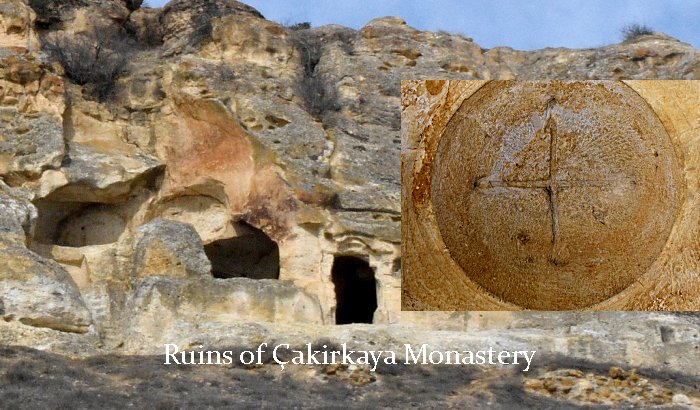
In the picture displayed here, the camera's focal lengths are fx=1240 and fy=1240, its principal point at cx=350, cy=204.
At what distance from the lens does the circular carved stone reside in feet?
33.6

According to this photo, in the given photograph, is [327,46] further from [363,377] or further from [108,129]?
[363,377]

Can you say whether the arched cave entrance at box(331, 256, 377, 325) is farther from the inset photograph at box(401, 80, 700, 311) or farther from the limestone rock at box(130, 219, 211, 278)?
the inset photograph at box(401, 80, 700, 311)

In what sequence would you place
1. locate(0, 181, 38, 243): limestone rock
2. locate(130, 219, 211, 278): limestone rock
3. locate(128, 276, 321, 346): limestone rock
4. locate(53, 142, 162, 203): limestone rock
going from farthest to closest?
locate(53, 142, 162, 203): limestone rock → locate(130, 219, 211, 278): limestone rock → locate(0, 181, 38, 243): limestone rock → locate(128, 276, 321, 346): limestone rock

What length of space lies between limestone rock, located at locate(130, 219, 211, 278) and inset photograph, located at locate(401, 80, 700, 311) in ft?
17.7

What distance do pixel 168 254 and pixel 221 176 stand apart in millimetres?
2287

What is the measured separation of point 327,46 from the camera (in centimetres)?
1973

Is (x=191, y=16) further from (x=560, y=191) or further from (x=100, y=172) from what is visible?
(x=560, y=191)

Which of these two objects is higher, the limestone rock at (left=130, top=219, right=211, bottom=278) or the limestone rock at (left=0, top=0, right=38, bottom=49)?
the limestone rock at (left=0, top=0, right=38, bottom=49)

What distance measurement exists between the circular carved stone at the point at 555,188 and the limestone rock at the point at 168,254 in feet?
18.5

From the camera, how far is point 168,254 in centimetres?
1538

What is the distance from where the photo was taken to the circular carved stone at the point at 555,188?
33.6 feet

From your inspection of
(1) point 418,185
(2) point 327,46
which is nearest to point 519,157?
(1) point 418,185

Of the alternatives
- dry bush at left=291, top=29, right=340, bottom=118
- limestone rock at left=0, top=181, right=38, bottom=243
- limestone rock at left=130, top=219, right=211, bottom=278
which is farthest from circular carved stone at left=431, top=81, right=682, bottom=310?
dry bush at left=291, top=29, right=340, bottom=118

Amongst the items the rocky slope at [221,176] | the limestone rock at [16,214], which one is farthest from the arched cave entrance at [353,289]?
the limestone rock at [16,214]
